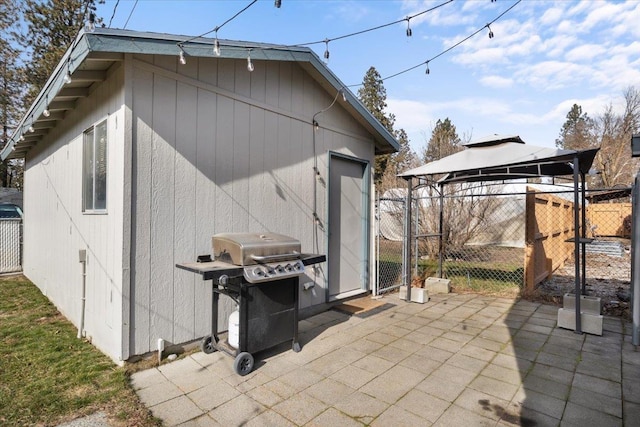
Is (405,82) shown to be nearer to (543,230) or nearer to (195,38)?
(195,38)

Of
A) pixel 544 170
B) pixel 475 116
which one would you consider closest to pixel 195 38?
pixel 544 170

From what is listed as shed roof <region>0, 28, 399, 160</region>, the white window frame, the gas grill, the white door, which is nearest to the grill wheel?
the gas grill

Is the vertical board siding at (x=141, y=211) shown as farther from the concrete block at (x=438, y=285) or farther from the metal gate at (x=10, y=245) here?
the metal gate at (x=10, y=245)

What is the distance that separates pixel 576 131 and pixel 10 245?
38354mm

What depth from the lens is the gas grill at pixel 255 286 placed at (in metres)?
2.97

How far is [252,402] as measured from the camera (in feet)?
8.47

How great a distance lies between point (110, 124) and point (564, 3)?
5.11 metres

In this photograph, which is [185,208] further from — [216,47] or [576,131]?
[576,131]

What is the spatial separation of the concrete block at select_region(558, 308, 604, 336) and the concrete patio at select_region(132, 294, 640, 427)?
0.48 feet

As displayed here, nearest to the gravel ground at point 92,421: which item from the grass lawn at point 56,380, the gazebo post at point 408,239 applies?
the grass lawn at point 56,380

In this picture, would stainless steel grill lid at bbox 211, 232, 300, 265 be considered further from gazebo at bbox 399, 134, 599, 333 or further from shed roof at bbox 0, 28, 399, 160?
gazebo at bbox 399, 134, 599, 333

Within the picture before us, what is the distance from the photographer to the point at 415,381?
9.64ft

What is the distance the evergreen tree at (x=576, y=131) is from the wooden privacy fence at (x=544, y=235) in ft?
55.5

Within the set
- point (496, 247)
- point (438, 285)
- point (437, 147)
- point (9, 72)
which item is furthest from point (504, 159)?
point (9, 72)
